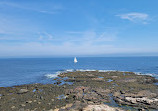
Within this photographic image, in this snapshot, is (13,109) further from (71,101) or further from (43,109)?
(71,101)

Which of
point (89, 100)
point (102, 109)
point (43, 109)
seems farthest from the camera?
point (89, 100)

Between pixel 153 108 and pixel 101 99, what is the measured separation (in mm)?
11663

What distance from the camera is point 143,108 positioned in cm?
2430

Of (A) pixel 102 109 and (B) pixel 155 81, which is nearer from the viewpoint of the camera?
(A) pixel 102 109

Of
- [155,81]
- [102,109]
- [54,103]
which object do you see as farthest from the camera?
[155,81]

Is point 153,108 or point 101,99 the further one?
point 101,99

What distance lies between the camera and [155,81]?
48500mm

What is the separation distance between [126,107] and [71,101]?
13145 mm

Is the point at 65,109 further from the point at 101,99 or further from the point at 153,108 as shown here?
the point at 153,108

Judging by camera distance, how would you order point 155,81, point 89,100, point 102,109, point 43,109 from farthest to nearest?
1. point 155,81
2. point 89,100
3. point 43,109
4. point 102,109

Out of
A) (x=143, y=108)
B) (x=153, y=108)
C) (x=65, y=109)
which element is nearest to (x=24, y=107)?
(x=65, y=109)

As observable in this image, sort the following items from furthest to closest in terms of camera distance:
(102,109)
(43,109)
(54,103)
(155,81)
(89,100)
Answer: (155,81) → (89,100) → (54,103) → (43,109) → (102,109)

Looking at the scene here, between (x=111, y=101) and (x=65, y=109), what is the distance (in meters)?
12.2

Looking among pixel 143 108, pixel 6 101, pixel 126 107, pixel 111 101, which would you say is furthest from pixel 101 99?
pixel 6 101
